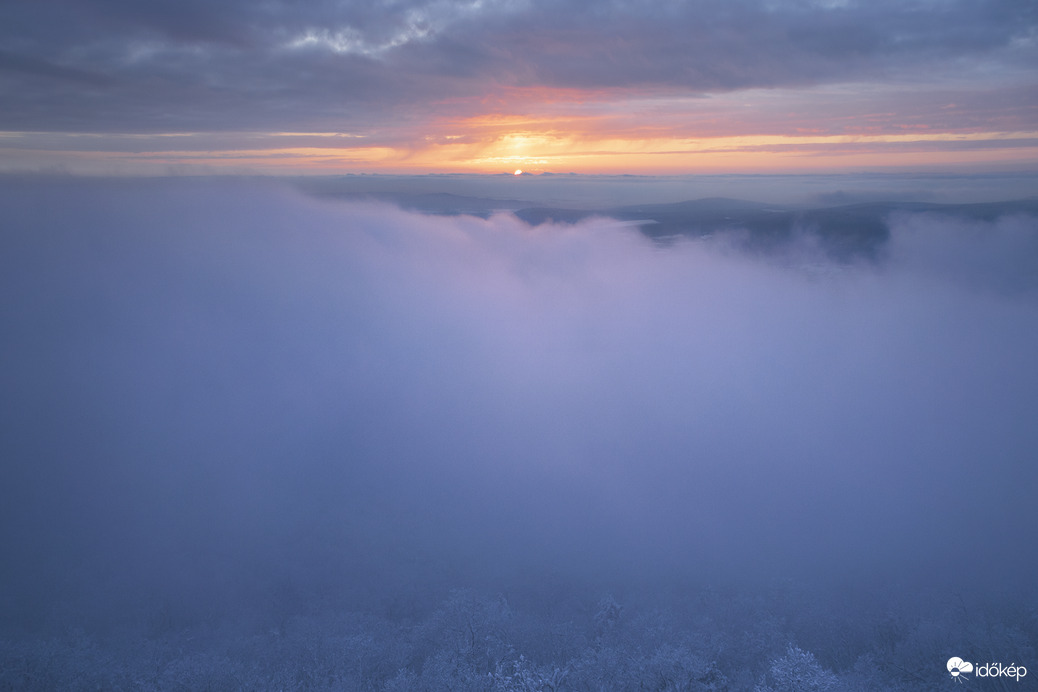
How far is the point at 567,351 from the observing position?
185ft

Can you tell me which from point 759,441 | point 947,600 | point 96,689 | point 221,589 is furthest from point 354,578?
point 759,441

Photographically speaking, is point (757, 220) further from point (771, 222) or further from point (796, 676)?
point (796, 676)

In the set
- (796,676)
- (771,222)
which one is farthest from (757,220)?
(796,676)

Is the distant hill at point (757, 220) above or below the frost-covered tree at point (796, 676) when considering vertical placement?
above

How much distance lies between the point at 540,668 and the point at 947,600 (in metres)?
14.0

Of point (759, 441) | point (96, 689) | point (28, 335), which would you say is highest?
point (28, 335)

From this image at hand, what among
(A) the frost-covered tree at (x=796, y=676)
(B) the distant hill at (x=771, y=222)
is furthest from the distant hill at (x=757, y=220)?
(A) the frost-covered tree at (x=796, y=676)

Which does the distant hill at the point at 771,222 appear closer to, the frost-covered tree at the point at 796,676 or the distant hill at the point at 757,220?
the distant hill at the point at 757,220

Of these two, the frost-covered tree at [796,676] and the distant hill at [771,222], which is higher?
the distant hill at [771,222]

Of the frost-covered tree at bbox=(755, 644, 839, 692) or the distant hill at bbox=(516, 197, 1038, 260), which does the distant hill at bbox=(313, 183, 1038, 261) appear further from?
the frost-covered tree at bbox=(755, 644, 839, 692)

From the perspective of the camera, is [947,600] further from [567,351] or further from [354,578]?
[567,351]

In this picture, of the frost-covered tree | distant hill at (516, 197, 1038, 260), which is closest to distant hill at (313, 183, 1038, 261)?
distant hill at (516, 197, 1038, 260)

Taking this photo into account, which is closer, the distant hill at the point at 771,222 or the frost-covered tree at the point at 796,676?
the frost-covered tree at the point at 796,676

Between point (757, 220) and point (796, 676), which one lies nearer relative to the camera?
point (796, 676)
